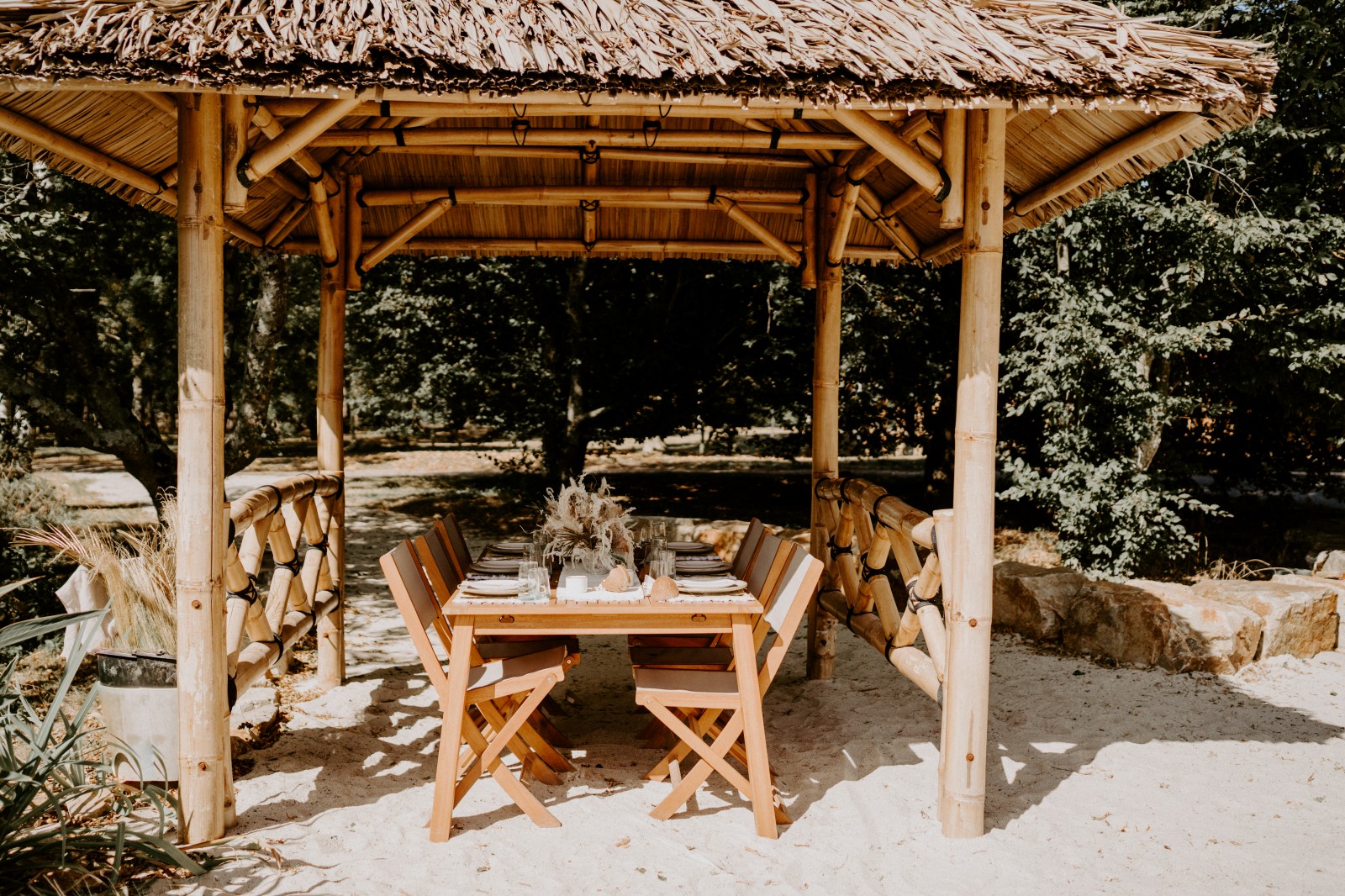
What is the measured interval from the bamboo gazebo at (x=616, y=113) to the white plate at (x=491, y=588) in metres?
0.94

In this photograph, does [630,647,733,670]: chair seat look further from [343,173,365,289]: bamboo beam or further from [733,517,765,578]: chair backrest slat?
[343,173,365,289]: bamboo beam

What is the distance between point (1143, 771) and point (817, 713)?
5.30 ft

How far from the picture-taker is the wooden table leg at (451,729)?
3461 millimetres

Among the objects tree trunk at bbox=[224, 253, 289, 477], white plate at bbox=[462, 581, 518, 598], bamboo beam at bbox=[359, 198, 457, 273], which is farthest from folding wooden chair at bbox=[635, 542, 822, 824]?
tree trunk at bbox=[224, 253, 289, 477]

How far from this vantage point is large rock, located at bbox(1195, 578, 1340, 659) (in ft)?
19.7

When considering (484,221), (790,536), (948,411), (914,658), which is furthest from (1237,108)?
(948,411)

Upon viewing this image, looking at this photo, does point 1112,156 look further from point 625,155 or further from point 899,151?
point 625,155

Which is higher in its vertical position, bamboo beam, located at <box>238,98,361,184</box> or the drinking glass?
bamboo beam, located at <box>238,98,361,184</box>

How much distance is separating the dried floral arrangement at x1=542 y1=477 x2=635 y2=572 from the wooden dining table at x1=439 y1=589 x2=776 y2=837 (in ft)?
1.93

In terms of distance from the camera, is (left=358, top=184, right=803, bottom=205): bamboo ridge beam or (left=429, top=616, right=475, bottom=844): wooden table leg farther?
(left=358, top=184, right=803, bottom=205): bamboo ridge beam

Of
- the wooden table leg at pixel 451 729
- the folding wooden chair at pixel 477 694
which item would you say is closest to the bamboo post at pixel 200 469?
the folding wooden chair at pixel 477 694

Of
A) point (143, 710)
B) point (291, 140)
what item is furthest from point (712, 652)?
point (291, 140)

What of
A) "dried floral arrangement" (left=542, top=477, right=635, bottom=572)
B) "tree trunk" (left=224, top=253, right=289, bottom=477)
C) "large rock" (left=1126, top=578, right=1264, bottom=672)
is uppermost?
"tree trunk" (left=224, top=253, right=289, bottom=477)

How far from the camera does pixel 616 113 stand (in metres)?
3.53
